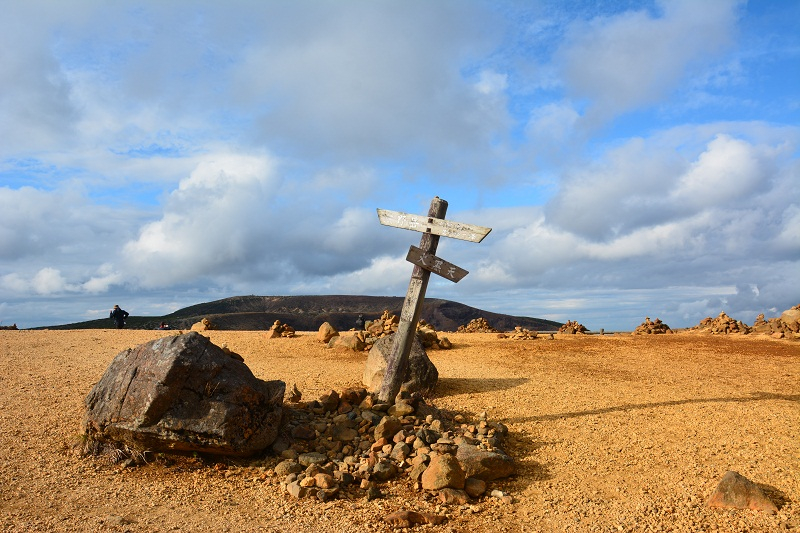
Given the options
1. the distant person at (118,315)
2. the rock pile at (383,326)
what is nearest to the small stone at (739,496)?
the rock pile at (383,326)

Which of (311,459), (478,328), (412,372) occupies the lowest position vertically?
(311,459)

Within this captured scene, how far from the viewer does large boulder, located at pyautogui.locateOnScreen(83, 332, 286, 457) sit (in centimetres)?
674

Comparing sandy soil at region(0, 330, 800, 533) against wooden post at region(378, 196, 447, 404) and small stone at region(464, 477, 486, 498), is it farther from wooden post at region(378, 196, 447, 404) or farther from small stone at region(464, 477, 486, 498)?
wooden post at region(378, 196, 447, 404)

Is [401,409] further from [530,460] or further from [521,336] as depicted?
[521,336]

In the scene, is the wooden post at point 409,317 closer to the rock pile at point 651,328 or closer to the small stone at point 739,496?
the small stone at point 739,496

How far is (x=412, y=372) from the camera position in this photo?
35.0ft

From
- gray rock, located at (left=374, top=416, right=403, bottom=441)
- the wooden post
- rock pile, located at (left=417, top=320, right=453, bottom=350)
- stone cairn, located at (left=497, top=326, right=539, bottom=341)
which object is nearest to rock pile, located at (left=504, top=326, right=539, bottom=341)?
stone cairn, located at (left=497, top=326, right=539, bottom=341)

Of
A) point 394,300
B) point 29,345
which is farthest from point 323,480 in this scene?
point 394,300

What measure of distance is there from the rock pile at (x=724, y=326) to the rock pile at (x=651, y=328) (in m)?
1.58

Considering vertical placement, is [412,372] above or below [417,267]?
below

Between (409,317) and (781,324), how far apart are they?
19.0 meters

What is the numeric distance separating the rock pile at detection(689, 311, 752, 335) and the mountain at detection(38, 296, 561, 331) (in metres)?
9.68

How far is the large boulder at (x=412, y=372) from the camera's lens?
10.6m

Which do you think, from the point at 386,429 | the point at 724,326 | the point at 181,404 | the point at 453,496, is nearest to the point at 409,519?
the point at 453,496
